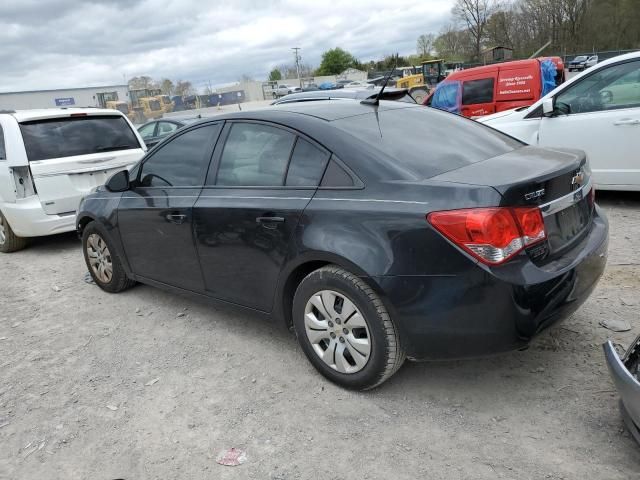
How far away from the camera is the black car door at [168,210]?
143 inches

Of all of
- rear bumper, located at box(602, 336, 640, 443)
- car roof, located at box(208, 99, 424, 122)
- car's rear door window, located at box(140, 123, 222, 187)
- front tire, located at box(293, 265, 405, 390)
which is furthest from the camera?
car's rear door window, located at box(140, 123, 222, 187)

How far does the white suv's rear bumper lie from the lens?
5.96 meters

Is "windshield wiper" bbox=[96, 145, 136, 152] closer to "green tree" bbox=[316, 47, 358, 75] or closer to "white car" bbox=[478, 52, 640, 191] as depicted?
"white car" bbox=[478, 52, 640, 191]

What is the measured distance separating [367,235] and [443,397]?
1.01m

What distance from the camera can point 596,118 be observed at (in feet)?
18.9

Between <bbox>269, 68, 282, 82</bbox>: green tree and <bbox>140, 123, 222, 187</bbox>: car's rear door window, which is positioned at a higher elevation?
<bbox>269, 68, 282, 82</bbox>: green tree

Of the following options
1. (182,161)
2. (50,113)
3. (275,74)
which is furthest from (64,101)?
(275,74)

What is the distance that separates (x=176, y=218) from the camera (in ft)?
12.1

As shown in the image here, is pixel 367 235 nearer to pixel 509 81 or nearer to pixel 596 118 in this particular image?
pixel 596 118

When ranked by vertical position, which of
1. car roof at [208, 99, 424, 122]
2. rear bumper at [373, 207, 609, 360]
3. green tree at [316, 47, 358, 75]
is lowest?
rear bumper at [373, 207, 609, 360]

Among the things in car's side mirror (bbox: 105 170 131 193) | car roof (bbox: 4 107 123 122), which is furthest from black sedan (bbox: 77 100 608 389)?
Answer: car roof (bbox: 4 107 123 122)

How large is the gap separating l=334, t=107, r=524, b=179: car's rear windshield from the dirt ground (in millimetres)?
1095

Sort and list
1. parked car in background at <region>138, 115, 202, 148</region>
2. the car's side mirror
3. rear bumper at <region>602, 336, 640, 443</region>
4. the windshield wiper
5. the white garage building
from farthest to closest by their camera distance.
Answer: the white garage building
parked car in background at <region>138, 115, 202, 148</region>
the windshield wiper
the car's side mirror
rear bumper at <region>602, 336, 640, 443</region>

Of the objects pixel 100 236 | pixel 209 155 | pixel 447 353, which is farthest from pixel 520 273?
pixel 100 236
